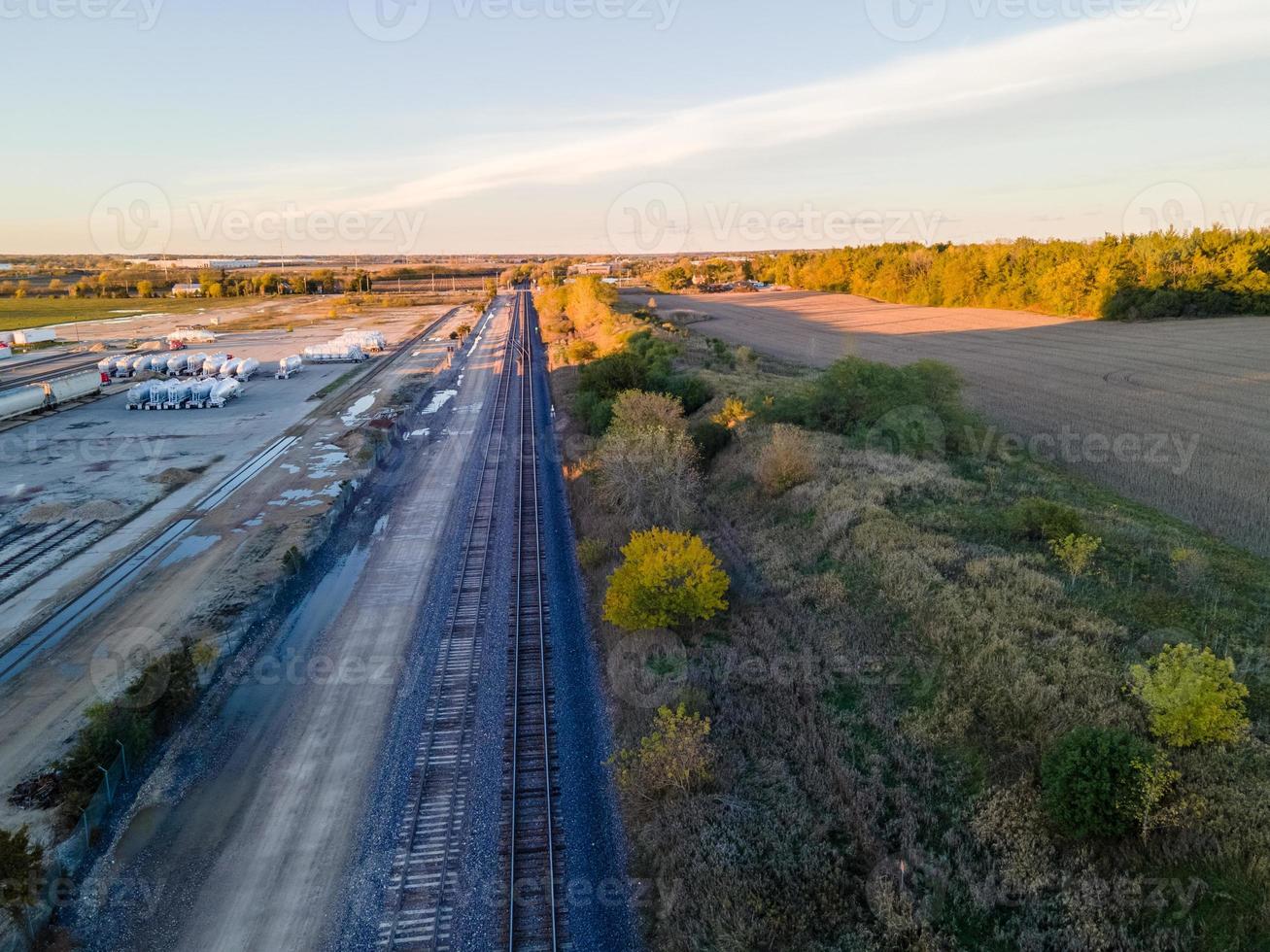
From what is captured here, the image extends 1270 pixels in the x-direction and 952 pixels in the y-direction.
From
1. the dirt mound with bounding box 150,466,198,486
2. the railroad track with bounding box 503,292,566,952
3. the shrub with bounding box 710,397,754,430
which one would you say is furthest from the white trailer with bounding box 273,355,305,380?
the railroad track with bounding box 503,292,566,952

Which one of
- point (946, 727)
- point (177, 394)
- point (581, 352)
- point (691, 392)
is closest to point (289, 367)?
point (177, 394)

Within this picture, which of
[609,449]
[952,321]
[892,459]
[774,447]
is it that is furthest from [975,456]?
[952,321]

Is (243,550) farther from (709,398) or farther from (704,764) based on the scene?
(709,398)

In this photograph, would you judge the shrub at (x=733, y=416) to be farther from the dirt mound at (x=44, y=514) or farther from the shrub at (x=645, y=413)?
the dirt mound at (x=44, y=514)

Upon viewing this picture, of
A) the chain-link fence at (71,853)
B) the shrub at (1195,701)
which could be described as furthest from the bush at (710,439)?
the chain-link fence at (71,853)

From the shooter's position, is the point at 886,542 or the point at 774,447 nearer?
the point at 886,542

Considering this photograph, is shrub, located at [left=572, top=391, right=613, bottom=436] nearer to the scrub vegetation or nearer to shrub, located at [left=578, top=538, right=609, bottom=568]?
the scrub vegetation
